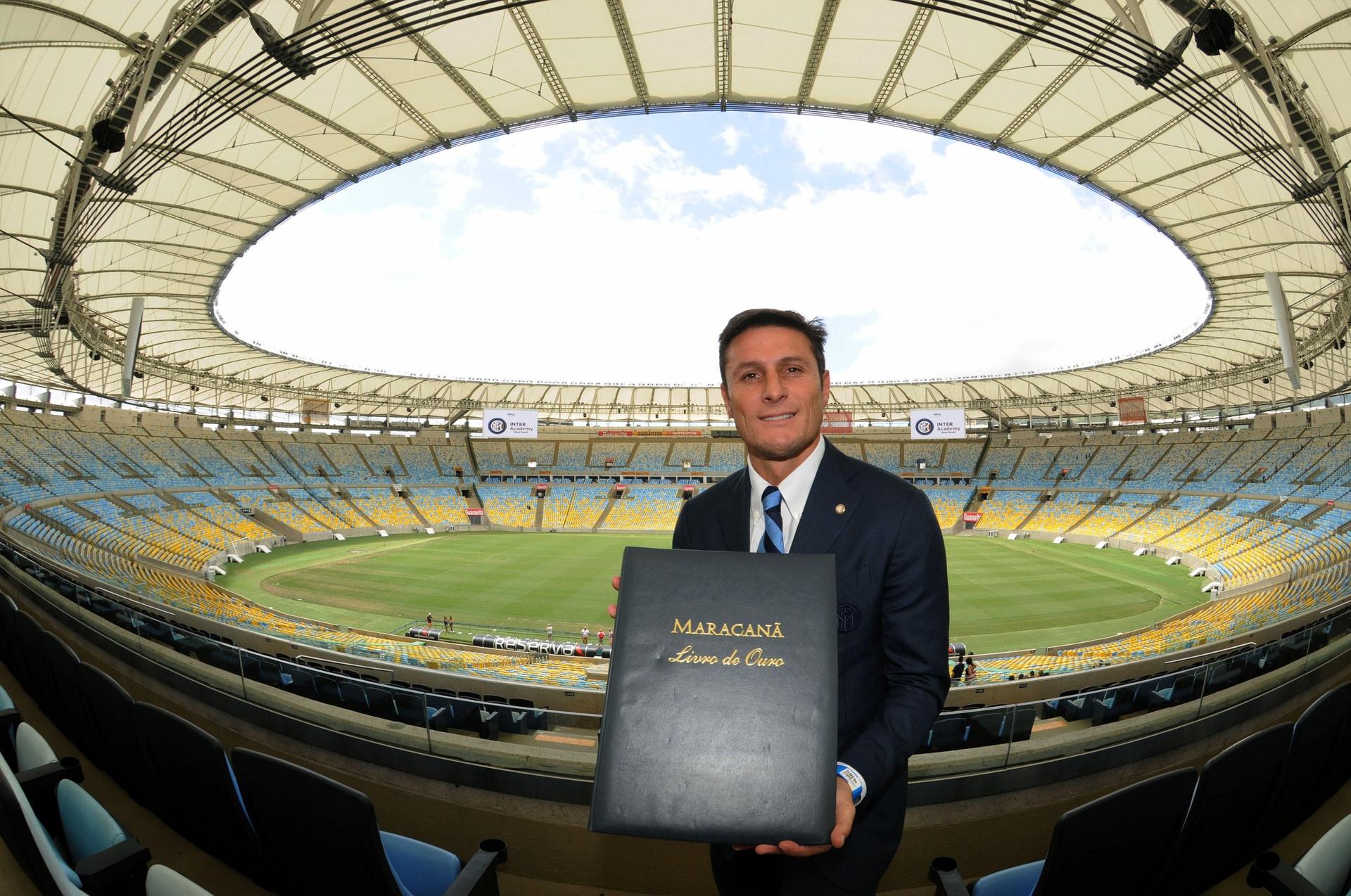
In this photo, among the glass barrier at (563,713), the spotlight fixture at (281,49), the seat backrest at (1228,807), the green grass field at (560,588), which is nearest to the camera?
the seat backrest at (1228,807)

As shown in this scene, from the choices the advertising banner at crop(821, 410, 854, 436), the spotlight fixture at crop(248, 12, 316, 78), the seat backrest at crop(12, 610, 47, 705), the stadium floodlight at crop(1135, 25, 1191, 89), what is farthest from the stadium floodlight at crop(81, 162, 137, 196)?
the advertising banner at crop(821, 410, 854, 436)

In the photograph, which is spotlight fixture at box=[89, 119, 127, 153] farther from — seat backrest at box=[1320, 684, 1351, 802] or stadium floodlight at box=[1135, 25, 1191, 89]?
stadium floodlight at box=[1135, 25, 1191, 89]

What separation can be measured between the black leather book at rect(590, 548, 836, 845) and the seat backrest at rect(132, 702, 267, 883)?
2176mm

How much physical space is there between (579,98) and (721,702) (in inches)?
696

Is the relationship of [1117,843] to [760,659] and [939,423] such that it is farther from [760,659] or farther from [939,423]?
[939,423]

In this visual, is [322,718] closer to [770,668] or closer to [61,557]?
[770,668]

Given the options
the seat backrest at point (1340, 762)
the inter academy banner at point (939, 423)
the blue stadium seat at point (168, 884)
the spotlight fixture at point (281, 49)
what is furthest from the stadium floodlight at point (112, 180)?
the inter academy banner at point (939, 423)

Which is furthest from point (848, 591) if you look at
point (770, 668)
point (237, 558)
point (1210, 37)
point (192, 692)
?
point (237, 558)

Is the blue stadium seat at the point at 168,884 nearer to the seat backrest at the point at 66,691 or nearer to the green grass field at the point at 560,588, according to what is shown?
the seat backrest at the point at 66,691

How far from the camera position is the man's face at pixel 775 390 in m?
2.06

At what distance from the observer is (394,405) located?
57.2 metres

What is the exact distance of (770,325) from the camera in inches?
83.2

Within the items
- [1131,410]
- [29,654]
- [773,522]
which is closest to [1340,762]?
[773,522]

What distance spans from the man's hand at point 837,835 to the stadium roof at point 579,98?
439 inches
